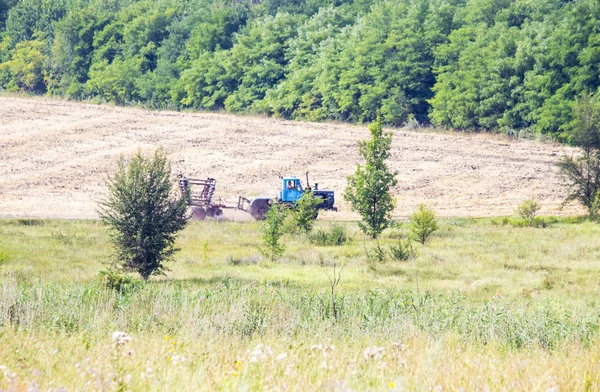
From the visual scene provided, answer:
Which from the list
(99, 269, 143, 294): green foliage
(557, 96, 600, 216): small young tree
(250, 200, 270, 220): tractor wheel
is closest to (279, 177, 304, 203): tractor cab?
(250, 200, 270, 220): tractor wheel

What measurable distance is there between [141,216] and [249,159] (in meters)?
41.9

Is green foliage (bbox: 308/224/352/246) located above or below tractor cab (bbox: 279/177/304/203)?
below

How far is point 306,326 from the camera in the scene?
44.1 ft

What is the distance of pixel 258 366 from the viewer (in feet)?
29.1

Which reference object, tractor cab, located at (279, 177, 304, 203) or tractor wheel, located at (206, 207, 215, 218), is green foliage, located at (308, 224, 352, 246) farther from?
tractor wheel, located at (206, 207, 215, 218)

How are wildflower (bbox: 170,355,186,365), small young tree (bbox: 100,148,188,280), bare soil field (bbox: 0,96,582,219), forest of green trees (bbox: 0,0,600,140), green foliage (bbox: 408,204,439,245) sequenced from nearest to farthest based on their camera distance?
wildflower (bbox: 170,355,186,365) < small young tree (bbox: 100,148,188,280) < green foliage (bbox: 408,204,439,245) < bare soil field (bbox: 0,96,582,219) < forest of green trees (bbox: 0,0,600,140)

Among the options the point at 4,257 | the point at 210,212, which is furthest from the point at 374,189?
the point at 4,257

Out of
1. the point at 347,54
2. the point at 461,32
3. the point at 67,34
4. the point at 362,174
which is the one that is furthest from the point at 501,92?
the point at 67,34

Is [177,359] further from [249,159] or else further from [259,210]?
[249,159]

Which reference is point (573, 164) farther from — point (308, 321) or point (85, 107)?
point (85, 107)

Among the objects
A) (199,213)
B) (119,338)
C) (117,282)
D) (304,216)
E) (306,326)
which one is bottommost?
(199,213)

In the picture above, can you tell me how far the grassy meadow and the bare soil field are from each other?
2221 centimetres

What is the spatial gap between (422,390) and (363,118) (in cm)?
7204

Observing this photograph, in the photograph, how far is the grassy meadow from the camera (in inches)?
331
